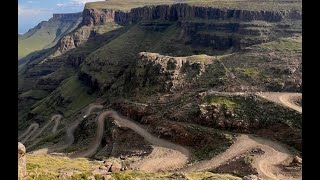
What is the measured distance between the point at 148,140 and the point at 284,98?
92.6 ft

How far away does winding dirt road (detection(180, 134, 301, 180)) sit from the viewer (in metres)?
62.0

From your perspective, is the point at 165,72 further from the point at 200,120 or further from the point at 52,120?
the point at 52,120

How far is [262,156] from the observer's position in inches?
2638

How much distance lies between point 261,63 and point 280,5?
64716 mm

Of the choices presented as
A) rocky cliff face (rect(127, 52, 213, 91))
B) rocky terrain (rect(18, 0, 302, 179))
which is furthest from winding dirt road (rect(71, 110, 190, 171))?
rocky cliff face (rect(127, 52, 213, 91))

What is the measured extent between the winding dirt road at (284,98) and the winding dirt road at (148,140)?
20302mm

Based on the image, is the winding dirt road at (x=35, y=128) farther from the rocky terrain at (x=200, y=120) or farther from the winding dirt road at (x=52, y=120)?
the rocky terrain at (x=200, y=120)

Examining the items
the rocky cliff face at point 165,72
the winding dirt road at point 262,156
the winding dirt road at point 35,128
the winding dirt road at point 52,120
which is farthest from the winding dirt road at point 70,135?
the winding dirt road at point 262,156

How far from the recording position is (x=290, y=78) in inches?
3578

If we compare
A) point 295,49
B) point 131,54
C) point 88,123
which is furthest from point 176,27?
point 88,123

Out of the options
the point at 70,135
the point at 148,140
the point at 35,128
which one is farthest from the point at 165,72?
the point at 35,128

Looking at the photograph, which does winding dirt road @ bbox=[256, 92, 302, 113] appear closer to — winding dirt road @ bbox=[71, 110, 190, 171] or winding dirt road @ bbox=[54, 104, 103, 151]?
winding dirt road @ bbox=[71, 110, 190, 171]
